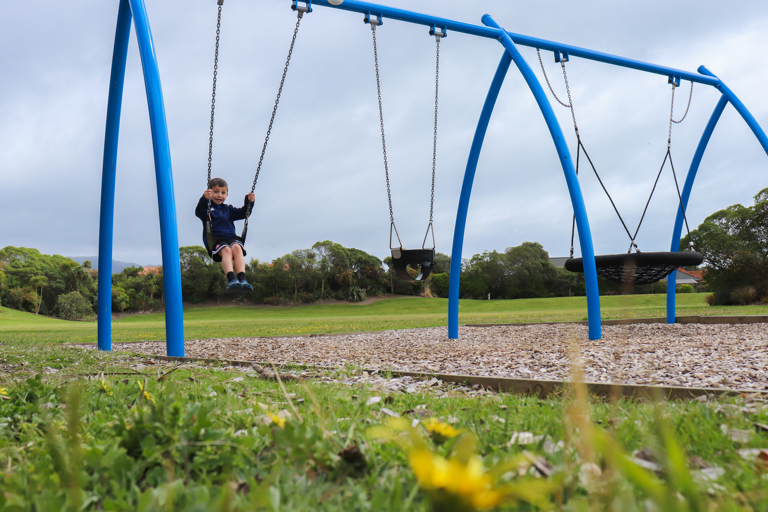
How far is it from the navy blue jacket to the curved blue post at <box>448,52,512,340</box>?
3.56 meters

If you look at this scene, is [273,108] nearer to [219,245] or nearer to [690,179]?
[219,245]

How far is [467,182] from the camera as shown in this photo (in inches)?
318

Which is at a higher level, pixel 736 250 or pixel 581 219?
pixel 736 250

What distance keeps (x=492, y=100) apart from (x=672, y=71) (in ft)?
11.8

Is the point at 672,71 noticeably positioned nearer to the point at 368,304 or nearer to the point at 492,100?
the point at 492,100

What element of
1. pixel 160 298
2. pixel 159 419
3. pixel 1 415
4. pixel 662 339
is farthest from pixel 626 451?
pixel 160 298

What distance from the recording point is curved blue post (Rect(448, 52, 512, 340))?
750 cm

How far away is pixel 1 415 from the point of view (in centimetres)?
202

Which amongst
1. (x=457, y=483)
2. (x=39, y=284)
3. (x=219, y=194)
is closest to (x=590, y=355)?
(x=457, y=483)

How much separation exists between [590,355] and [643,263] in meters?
2.19

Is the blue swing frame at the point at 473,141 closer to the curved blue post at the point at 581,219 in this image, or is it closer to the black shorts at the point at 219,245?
the curved blue post at the point at 581,219

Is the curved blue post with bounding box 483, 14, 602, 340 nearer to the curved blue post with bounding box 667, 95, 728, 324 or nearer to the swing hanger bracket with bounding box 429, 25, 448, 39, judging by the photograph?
the swing hanger bracket with bounding box 429, 25, 448, 39

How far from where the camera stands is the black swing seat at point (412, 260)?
6855mm

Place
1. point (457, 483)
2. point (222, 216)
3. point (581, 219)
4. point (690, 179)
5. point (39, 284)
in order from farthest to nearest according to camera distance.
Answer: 1. point (39, 284)
2. point (690, 179)
3. point (222, 216)
4. point (581, 219)
5. point (457, 483)
